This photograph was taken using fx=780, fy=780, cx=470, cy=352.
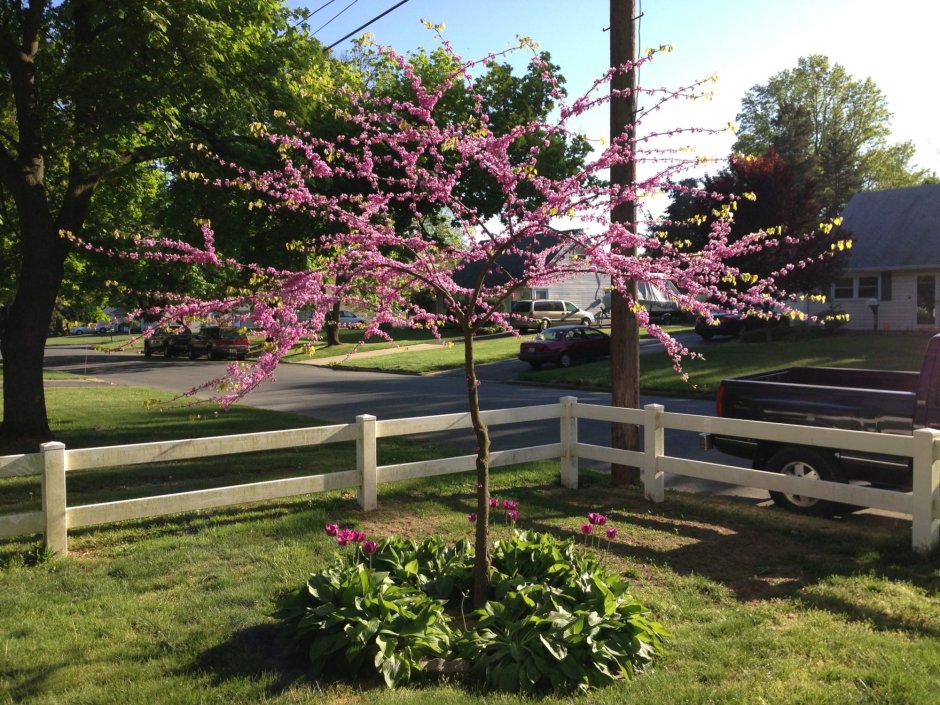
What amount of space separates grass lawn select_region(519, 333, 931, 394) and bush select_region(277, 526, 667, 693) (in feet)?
51.5

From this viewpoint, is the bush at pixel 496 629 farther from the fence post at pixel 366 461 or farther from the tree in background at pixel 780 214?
the tree in background at pixel 780 214

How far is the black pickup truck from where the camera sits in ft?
24.6

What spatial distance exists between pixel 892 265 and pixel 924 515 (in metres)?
30.0

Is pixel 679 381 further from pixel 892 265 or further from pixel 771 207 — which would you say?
pixel 892 265

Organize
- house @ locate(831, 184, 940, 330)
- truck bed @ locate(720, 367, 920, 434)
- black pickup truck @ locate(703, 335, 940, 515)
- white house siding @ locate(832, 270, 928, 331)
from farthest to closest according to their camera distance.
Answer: white house siding @ locate(832, 270, 928, 331), house @ locate(831, 184, 940, 330), truck bed @ locate(720, 367, 920, 434), black pickup truck @ locate(703, 335, 940, 515)

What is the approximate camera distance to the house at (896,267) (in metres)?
32.1

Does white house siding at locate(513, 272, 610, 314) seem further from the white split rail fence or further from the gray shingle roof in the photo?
the white split rail fence

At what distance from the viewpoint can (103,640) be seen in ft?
15.6

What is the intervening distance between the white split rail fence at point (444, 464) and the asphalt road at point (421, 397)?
1688 mm

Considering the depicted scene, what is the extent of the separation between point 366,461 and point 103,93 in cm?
701

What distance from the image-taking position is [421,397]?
2073 cm

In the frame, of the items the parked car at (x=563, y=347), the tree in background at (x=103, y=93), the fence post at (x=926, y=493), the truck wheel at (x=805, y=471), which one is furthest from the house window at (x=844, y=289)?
the fence post at (x=926, y=493)

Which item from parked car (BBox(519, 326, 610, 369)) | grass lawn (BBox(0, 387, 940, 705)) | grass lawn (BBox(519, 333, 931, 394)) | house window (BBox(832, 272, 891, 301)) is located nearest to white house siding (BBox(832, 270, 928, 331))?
house window (BBox(832, 272, 891, 301))

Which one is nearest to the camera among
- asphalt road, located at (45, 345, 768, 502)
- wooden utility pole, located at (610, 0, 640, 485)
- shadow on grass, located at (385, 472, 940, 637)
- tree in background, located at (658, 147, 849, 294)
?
shadow on grass, located at (385, 472, 940, 637)
